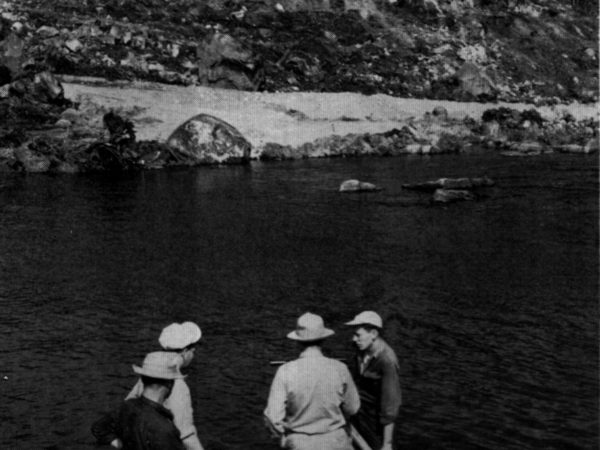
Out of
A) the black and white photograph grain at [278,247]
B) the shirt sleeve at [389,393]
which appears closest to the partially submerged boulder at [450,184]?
the black and white photograph grain at [278,247]

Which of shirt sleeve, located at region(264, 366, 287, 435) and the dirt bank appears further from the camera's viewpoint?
the dirt bank

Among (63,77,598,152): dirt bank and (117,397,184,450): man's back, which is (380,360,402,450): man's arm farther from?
(63,77,598,152): dirt bank

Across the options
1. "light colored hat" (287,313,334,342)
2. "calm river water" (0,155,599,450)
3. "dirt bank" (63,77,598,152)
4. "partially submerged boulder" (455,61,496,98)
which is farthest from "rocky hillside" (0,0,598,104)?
"light colored hat" (287,313,334,342)

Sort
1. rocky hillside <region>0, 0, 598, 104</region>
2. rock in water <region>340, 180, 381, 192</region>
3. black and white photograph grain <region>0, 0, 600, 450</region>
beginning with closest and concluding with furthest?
black and white photograph grain <region>0, 0, 600, 450</region> → rock in water <region>340, 180, 381, 192</region> → rocky hillside <region>0, 0, 598, 104</region>

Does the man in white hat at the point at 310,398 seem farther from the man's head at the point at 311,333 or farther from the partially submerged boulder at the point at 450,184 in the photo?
the partially submerged boulder at the point at 450,184

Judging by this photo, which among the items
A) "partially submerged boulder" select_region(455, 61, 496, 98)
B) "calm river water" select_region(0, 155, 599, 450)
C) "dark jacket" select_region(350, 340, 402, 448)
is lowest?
"calm river water" select_region(0, 155, 599, 450)

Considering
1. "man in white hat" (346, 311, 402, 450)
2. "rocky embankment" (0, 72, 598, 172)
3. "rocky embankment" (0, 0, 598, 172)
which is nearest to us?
"man in white hat" (346, 311, 402, 450)

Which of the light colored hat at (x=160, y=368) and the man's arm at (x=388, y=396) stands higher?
the light colored hat at (x=160, y=368)

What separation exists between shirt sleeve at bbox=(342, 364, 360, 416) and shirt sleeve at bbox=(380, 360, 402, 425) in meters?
1.05

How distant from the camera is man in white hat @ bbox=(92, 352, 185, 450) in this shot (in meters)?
8.14

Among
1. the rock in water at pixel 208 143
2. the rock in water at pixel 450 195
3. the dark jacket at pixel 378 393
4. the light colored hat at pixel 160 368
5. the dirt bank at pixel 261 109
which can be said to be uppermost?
the dirt bank at pixel 261 109

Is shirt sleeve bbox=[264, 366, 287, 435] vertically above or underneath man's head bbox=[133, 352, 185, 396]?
underneath

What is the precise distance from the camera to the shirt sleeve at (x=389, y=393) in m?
10.5

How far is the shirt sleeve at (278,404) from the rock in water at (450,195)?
3263 cm
